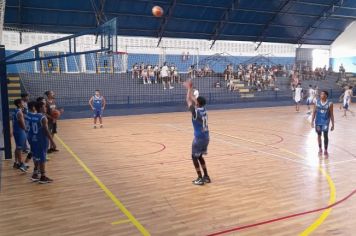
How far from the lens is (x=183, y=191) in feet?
20.7

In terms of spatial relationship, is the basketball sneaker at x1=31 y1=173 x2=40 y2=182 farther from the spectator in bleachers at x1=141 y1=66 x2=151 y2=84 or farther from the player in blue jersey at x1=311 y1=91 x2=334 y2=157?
the spectator in bleachers at x1=141 y1=66 x2=151 y2=84

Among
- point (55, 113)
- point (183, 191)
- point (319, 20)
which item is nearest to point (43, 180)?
point (55, 113)

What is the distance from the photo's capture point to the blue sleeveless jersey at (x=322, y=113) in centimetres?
868

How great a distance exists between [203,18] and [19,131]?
19075mm

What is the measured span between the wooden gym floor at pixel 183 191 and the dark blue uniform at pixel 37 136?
0.63 meters

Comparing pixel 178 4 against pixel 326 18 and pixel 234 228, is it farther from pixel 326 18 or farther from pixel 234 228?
pixel 234 228

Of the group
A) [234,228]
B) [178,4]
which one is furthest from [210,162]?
[178,4]

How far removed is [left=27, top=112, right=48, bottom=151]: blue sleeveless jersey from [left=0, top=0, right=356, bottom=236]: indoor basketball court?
0.09 feet

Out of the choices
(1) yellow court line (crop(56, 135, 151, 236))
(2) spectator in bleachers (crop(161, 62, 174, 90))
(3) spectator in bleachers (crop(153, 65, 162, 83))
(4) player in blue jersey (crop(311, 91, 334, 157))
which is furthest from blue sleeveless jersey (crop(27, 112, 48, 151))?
(3) spectator in bleachers (crop(153, 65, 162, 83))

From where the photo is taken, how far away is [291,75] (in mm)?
29016

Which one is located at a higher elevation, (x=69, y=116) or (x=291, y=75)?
(x=291, y=75)

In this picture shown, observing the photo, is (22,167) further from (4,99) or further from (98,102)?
(98,102)

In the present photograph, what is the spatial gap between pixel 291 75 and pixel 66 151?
76.1 feet

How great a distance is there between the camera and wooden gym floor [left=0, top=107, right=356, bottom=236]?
4844 millimetres
